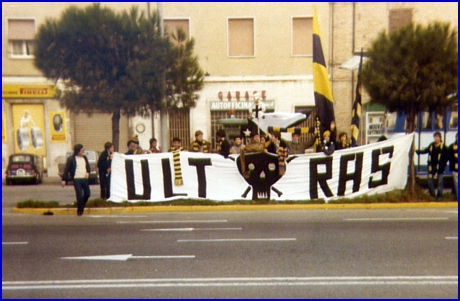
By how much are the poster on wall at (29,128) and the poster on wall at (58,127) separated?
0.47 metres

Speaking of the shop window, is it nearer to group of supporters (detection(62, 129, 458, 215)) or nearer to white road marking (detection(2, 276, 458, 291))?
group of supporters (detection(62, 129, 458, 215))

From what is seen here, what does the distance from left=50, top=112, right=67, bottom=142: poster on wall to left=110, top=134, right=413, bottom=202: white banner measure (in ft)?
39.6

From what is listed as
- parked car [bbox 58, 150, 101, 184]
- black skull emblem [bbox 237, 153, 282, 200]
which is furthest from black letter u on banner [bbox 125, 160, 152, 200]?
parked car [bbox 58, 150, 101, 184]

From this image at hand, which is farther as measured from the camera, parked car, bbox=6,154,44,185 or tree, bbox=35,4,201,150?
parked car, bbox=6,154,44,185

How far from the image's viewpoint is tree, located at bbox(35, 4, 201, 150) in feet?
55.3

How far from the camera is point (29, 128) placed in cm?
2375

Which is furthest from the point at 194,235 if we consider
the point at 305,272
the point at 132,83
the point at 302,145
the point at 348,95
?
the point at 348,95

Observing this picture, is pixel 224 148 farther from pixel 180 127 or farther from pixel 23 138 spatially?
pixel 23 138

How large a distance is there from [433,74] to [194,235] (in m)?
6.75

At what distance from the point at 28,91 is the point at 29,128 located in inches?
62.6

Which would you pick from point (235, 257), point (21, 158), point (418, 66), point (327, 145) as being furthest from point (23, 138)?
point (235, 257)

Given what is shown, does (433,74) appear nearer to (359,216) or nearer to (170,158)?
(359,216)

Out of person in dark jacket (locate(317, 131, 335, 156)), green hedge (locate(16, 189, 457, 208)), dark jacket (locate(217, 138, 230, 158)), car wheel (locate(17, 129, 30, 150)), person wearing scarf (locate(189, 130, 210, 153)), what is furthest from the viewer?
car wheel (locate(17, 129, 30, 150))

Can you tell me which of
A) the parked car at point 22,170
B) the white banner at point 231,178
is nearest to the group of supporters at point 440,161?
the white banner at point 231,178
